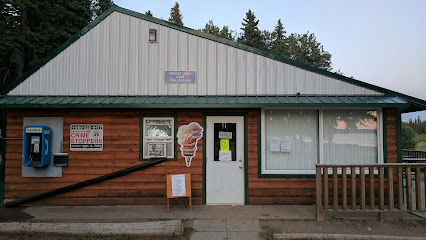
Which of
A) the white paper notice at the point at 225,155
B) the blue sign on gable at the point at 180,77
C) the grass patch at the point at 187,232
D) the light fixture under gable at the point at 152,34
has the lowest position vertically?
the grass patch at the point at 187,232

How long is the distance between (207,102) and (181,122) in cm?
90

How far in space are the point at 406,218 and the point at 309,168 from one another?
2129mm

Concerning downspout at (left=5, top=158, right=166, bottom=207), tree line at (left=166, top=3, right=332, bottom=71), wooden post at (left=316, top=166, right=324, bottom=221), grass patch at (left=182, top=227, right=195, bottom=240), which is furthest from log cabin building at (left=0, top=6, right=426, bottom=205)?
tree line at (left=166, top=3, right=332, bottom=71)

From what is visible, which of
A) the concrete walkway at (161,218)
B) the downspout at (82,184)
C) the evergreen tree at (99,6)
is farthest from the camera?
the evergreen tree at (99,6)

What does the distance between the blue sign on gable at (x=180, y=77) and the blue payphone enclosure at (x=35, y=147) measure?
3164 millimetres

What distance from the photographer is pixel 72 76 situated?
23.1 feet

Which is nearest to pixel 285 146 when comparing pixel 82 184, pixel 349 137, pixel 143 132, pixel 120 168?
pixel 349 137

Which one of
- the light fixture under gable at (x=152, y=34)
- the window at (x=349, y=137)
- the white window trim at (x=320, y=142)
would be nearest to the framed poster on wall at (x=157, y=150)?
the white window trim at (x=320, y=142)

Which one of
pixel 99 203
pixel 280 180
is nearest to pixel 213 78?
pixel 280 180

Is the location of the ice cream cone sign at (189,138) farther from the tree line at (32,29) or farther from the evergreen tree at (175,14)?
the evergreen tree at (175,14)

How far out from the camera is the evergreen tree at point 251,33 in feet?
134

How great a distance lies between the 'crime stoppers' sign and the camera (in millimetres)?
6934

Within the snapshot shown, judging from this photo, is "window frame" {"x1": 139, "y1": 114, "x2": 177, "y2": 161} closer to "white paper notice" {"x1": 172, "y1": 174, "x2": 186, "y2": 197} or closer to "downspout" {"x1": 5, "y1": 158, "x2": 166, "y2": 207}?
"downspout" {"x1": 5, "y1": 158, "x2": 166, "y2": 207}

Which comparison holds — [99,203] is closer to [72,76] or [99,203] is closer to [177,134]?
[177,134]
